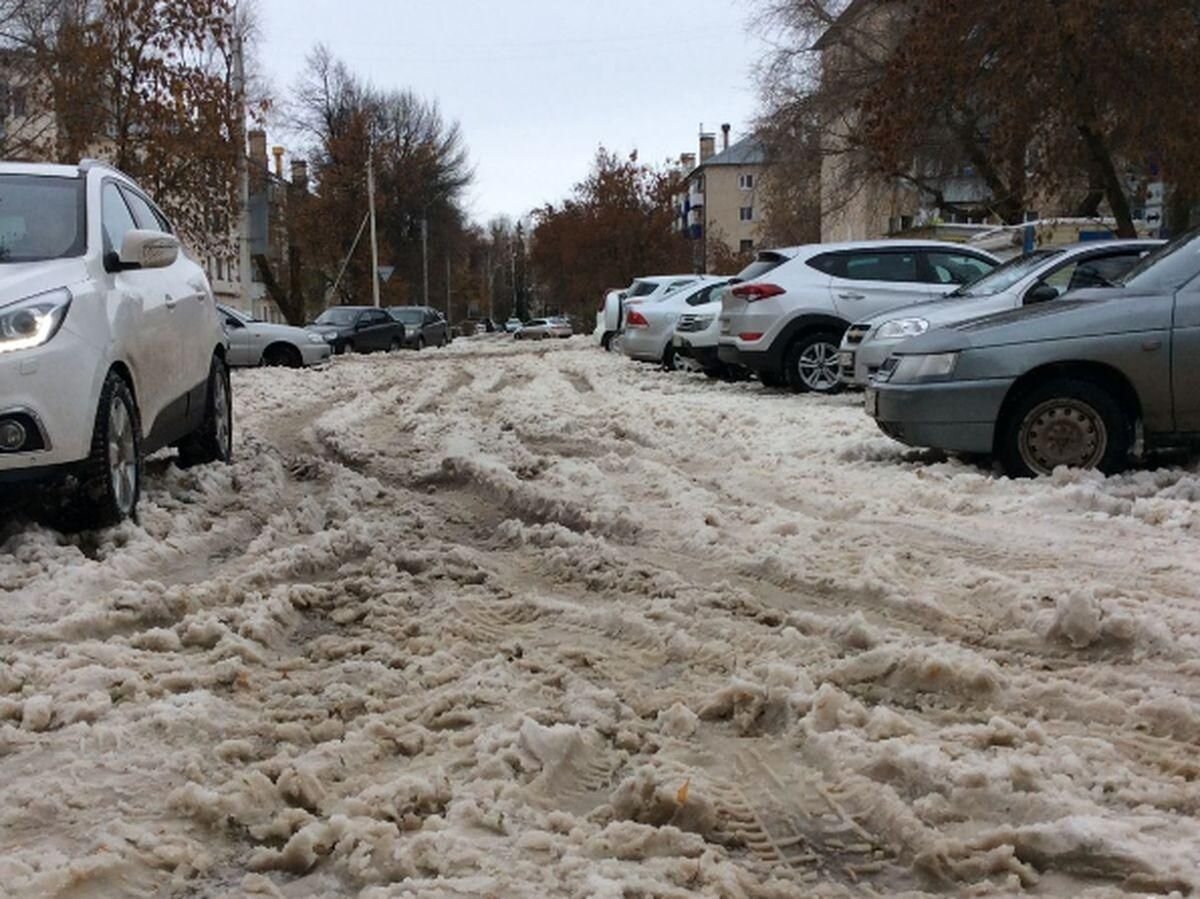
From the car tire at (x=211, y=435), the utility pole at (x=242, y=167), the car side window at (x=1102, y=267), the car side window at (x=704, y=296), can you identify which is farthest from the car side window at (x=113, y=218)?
the utility pole at (x=242, y=167)

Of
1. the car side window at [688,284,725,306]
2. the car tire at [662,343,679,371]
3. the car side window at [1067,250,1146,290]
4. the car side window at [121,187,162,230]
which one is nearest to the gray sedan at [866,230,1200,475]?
the car side window at [1067,250,1146,290]

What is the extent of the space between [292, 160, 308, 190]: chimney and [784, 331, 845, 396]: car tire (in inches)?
1998

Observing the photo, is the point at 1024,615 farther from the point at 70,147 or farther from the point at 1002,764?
the point at 70,147

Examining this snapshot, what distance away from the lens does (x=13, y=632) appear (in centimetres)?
388

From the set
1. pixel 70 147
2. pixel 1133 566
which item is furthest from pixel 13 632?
pixel 70 147

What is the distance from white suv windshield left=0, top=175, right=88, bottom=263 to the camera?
5.54 metres

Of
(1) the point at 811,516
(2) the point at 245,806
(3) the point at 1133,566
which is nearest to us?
Result: (2) the point at 245,806

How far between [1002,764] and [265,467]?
570 centimetres

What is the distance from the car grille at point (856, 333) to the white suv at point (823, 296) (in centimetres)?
97

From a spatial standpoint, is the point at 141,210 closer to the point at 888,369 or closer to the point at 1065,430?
the point at 888,369

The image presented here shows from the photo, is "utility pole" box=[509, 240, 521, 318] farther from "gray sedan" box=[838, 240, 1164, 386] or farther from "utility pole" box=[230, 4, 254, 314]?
"gray sedan" box=[838, 240, 1164, 386]

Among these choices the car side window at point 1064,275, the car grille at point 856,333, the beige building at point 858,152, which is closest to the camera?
the car side window at point 1064,275

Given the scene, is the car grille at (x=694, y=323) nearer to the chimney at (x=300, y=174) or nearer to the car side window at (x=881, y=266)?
the car side window at (x=881, y=266)

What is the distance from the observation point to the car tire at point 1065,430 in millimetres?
6664
